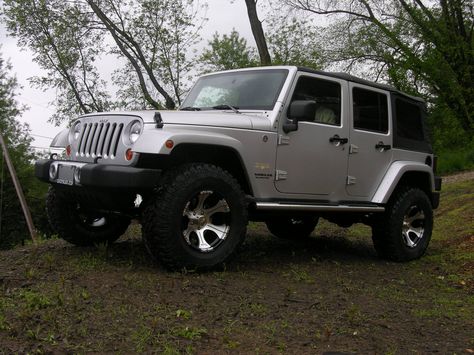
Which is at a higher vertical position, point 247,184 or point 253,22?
point 253,22

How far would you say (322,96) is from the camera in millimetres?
5730

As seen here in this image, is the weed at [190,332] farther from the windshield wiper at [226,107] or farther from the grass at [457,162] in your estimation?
the grass at [457,162]

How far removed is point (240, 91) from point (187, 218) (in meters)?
1.69

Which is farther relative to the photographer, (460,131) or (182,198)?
(460,131)

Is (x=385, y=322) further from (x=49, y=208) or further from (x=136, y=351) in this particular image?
(x=49, y=208)

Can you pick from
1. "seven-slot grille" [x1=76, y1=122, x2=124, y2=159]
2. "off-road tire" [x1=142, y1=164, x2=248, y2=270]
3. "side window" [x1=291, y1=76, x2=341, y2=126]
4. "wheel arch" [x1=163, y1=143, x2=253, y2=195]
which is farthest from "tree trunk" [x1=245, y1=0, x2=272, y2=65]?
"off-road tire" [x1=142, y1=164, x2=248, y2=270]

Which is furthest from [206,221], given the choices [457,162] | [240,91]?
[457,162]

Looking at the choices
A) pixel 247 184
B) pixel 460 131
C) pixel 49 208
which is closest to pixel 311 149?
pixel 247 184

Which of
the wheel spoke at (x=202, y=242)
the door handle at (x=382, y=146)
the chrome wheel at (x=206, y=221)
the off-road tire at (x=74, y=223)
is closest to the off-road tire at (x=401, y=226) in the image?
the door handle at (x=382, y=146)

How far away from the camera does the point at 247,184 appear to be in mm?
4996

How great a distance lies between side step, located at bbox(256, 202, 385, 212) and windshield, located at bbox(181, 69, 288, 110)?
35.4 inches

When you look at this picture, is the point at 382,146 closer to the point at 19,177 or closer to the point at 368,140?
the point at 368,140

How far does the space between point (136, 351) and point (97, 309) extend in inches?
24.9

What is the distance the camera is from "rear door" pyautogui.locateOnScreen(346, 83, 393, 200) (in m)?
5.95
